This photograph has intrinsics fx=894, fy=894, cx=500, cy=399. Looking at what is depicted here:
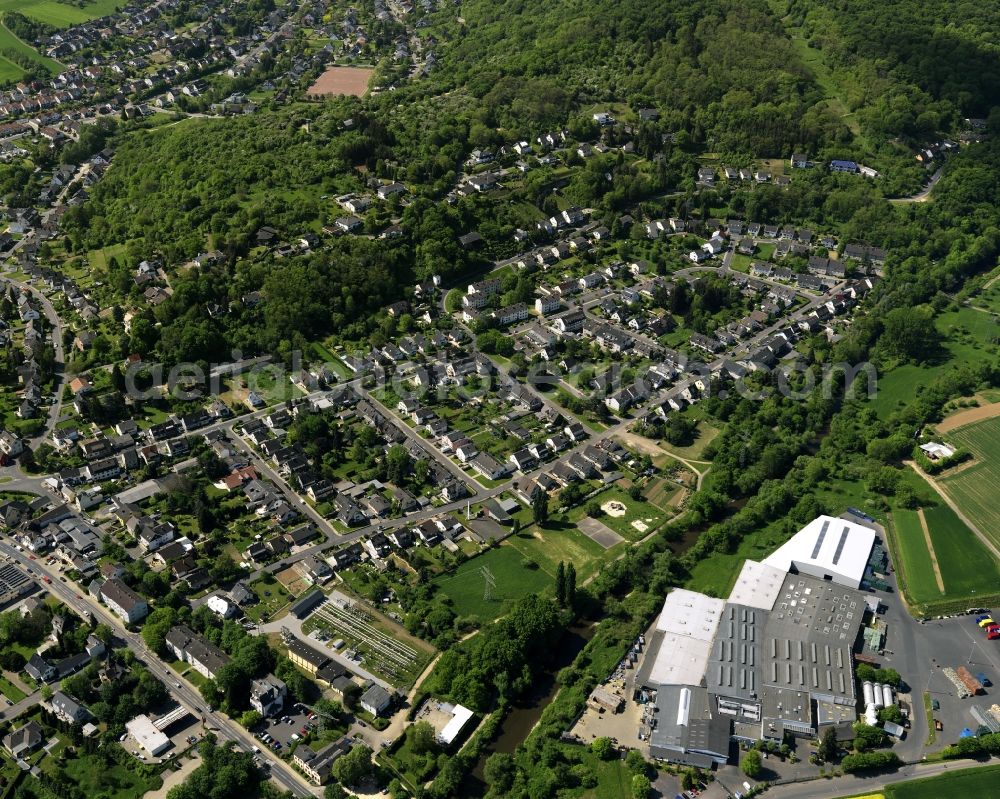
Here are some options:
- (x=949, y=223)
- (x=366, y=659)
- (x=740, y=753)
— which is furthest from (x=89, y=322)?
(x=949, y=223)

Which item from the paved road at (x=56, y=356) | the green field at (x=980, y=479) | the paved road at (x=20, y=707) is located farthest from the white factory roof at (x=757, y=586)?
the paved road at (x=56, y=356)

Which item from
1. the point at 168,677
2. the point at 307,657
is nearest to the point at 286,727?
the point at 307,657

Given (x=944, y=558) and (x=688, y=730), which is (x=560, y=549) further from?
(x=944, y=558)

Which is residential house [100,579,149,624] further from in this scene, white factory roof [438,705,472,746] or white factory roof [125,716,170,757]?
white factory roof [438,705,472,746]

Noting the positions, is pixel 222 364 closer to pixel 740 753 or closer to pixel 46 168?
pixel 740 753

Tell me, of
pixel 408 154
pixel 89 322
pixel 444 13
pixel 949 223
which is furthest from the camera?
pixel 444 13

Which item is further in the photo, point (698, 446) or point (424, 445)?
point (698, 446)

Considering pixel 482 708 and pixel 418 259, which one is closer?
pixel 482 708
